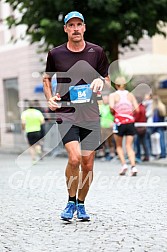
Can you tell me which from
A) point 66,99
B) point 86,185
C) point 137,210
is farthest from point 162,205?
point 66,99

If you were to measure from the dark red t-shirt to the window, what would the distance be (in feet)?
79.6

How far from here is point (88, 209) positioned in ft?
26.6

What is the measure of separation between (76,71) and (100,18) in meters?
12.9

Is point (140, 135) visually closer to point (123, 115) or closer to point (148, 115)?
point (148, 115)

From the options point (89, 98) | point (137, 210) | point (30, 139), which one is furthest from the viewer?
point (30, 139)

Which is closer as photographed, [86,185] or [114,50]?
[86,185]

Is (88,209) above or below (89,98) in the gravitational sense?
below

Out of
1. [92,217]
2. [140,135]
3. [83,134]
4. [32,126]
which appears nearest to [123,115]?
[140,135]

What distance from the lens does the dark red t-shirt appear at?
6.88 metres

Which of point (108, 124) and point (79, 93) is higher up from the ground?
point (79, 93)

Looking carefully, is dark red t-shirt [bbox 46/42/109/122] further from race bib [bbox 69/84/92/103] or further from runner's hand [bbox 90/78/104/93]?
runner's hand [bbox 90/78/104/93]

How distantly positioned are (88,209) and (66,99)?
66.1 inches

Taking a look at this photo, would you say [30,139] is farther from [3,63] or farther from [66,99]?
[3,63]

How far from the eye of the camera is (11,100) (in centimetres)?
3197
